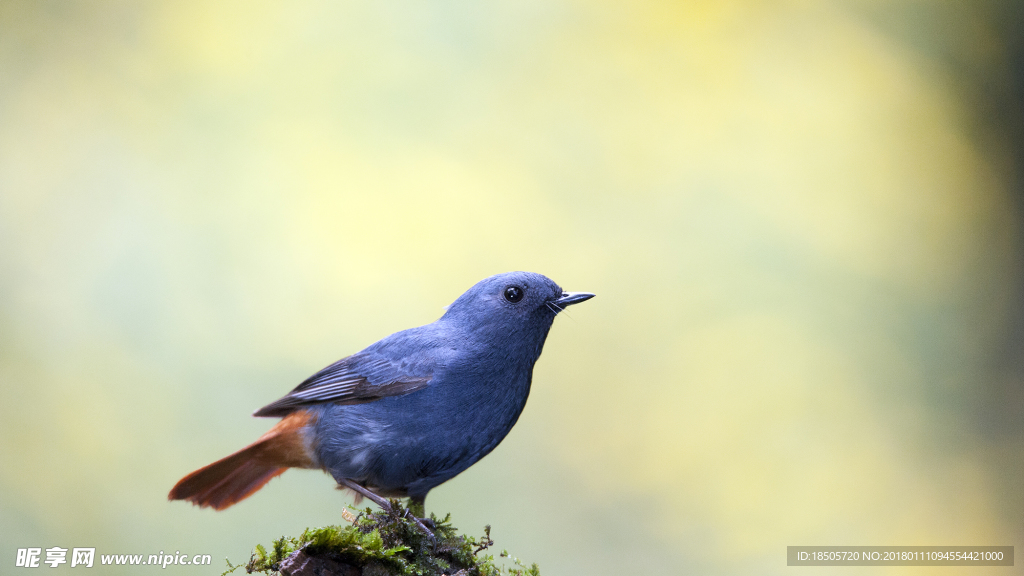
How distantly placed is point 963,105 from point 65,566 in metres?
7.78

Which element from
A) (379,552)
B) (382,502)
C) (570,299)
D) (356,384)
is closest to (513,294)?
(570,299)

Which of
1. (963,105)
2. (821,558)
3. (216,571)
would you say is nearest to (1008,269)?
(963,105)

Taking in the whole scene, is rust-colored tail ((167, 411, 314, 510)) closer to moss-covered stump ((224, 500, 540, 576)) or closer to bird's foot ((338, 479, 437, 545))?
bird's foot ((338, 479, 437, 545))

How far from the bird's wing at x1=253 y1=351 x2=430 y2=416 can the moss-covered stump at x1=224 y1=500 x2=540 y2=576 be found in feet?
1.52

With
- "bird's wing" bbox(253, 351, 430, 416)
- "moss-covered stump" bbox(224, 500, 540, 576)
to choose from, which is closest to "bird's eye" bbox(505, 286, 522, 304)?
"bird's wing" bbox(253, 351, 430, 416)

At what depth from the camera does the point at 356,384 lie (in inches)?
131

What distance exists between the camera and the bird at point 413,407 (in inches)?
123

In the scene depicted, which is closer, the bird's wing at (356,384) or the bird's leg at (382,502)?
the bird's leg at (382,502)

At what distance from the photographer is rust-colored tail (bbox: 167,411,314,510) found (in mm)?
3283

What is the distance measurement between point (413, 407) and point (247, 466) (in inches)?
32.5

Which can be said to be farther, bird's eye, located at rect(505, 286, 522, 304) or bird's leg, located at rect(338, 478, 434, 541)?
bird's eye, located at rect(505, 286, 522, 304)

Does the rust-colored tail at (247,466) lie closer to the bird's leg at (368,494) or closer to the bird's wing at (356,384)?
the bird's wing at (356,384)

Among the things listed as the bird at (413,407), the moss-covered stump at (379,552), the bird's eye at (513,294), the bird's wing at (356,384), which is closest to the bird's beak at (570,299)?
the bird at (413,407)

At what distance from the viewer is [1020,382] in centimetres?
655
